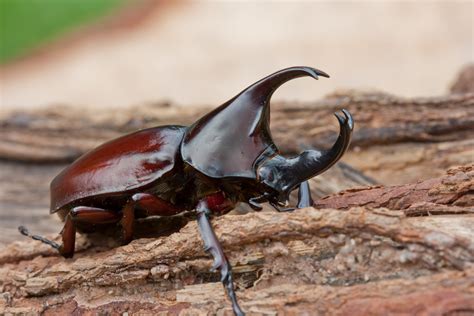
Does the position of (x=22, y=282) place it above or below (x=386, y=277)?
below

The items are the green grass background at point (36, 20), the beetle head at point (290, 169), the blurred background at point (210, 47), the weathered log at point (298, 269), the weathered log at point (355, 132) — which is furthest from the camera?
the green grass background at point (36, 20)

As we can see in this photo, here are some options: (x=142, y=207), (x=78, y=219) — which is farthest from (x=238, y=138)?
(x=78, y=219)

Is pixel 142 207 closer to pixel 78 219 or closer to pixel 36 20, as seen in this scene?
pixel 78 219

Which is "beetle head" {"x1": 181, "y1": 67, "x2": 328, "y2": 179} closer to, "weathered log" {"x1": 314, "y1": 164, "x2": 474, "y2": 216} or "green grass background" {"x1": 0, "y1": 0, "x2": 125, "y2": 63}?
"weathered log" {"x1": 314, "y1": 164, "x2": 474, "y2": 216}

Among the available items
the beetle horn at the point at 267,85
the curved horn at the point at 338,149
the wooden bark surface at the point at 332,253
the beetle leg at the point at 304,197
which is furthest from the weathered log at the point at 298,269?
the beetle horn at the point at 267,85

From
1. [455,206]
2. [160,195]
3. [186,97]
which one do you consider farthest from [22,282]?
[186,97]

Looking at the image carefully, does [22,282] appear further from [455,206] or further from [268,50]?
[268,50]

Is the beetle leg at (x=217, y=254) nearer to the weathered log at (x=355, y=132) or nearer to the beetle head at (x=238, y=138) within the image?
the beetle head at (x=238, y=138)
